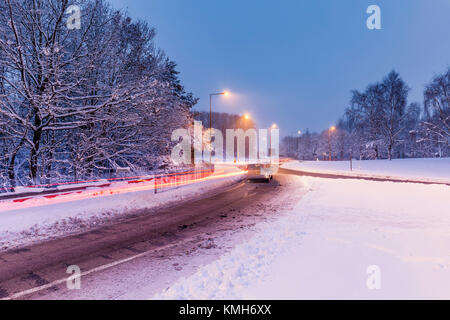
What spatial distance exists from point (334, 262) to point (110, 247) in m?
5.14

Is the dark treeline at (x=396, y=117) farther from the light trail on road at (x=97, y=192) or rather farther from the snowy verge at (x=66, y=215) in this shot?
the snowy verge at (x=66, y=215)

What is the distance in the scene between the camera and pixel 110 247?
5.71 m

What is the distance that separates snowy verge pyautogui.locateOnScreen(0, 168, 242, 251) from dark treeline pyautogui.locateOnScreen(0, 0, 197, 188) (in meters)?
2.84

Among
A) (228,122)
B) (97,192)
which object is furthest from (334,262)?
(228,122)

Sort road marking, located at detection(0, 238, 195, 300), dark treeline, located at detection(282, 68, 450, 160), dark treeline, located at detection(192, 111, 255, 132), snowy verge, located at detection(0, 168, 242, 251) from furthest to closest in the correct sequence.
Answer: dark treeline, located at detection(192, 111, 255, 132), dark treeline, located at detection(282, 68, 450, 160), snowy verge, located at detection(0, 168, 242, 251), road marking, located at detection(0, 238, 195, 300)

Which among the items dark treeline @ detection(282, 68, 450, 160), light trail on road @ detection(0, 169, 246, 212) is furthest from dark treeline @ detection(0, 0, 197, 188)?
dark treeline @ detection(282, 68, 450, 160)

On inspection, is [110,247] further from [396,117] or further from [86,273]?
[396,117]

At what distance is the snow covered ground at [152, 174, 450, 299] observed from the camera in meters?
3.33

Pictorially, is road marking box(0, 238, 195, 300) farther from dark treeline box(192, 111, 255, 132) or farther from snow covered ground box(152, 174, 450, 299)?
dark treeline box(192, 111, 255, 132)

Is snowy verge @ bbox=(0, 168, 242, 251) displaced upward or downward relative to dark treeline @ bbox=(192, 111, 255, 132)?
downward

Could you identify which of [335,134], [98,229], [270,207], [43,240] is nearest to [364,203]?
[270,207]

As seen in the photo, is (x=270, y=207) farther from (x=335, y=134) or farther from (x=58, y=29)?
(x=335, y=134)

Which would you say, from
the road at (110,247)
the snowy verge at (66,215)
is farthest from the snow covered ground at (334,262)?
the snowy verge at (66,215)

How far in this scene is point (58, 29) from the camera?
35.6ft
